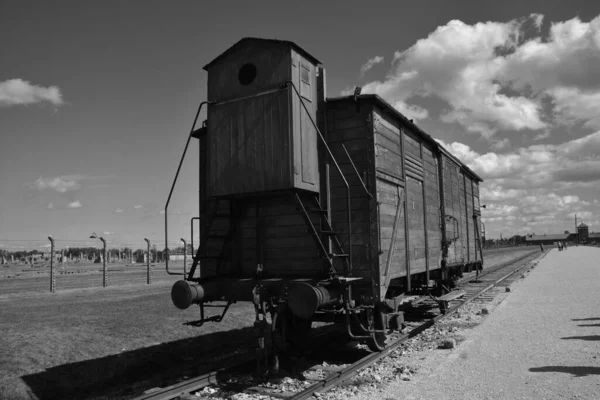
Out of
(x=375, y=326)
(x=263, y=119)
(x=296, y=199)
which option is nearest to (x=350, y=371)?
(x=375, y=326)

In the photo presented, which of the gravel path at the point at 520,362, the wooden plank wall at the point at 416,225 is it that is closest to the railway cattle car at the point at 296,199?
the wooden plank wall at the point at 416,225

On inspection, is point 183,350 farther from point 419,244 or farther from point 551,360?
point 551,360

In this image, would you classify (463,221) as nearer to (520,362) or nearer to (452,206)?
(452,206)

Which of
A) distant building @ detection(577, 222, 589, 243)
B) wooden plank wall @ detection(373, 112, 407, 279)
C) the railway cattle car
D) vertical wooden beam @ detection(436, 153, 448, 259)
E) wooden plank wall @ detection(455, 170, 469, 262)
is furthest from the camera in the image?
distant building @ detection(577, 222, 589, 243)

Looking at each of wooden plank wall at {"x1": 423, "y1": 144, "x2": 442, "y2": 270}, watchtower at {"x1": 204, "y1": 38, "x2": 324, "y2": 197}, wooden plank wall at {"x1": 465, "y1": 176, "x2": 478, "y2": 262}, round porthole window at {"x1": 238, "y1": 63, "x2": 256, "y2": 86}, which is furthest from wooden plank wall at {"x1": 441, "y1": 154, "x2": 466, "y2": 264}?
round porthole window at {"x1": 238, "y1": 63, "x2": 256, "y2": 86}

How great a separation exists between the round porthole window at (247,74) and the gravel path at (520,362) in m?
4.70

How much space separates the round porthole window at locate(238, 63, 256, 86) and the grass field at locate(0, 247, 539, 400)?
4.49m

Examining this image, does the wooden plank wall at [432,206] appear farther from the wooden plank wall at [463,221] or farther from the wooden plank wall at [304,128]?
the wooden plank wall at [304,128]

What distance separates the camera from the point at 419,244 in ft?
29.8

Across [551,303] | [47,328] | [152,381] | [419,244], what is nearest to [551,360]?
[419,244]

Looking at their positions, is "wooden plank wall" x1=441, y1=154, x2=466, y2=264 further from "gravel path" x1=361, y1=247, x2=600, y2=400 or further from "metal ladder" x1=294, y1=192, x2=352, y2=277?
"metal ladder" x1=294, y1=192, x2=352, y2=277

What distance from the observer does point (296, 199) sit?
6.29 meters

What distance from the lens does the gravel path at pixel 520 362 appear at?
5.36m

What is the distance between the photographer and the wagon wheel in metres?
6.78
